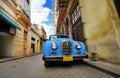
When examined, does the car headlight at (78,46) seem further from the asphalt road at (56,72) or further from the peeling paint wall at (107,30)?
the peeling paint wall at (107,30)

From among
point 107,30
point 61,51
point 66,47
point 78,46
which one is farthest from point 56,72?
point 107,30

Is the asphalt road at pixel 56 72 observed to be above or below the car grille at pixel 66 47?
below

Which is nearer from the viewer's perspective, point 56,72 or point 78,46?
point 56,72

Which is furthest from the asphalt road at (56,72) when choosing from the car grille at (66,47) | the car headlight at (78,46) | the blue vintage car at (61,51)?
the car headlight at (78,46)

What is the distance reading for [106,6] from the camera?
4992 mm

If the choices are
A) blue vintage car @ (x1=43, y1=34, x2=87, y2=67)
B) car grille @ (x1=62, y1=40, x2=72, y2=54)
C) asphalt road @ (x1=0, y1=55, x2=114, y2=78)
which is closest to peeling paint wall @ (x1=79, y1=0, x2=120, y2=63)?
asphalt road @ (x1=0, y1=55, x2=114, y2=78)

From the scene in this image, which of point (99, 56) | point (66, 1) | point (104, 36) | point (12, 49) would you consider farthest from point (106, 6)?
point (12, 49)

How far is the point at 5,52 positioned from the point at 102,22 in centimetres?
1206

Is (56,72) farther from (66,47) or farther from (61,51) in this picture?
(66,47)

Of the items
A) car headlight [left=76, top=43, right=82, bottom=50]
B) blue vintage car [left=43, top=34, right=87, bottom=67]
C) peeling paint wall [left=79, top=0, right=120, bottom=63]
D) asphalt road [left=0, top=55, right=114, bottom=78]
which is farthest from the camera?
car headlight [left=76, top=43, right=82, bottom=50]

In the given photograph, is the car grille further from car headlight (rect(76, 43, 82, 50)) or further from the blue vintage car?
car headlight (rect(76, 43, 82, 50))

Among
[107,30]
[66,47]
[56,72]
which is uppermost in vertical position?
[107,30]

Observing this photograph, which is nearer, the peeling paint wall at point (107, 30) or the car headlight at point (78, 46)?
the peeling paint wall at point (107, 30)

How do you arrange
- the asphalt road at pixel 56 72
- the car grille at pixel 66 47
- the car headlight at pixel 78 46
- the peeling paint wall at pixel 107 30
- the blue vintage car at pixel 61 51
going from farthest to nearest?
the car headlight at pixel 78 46
the car grille at pixel 66 47
the blue vintage car at pixel 61 51
the peeling paint wall at pixel 107 30
the asphalt road at pixel 56 72
